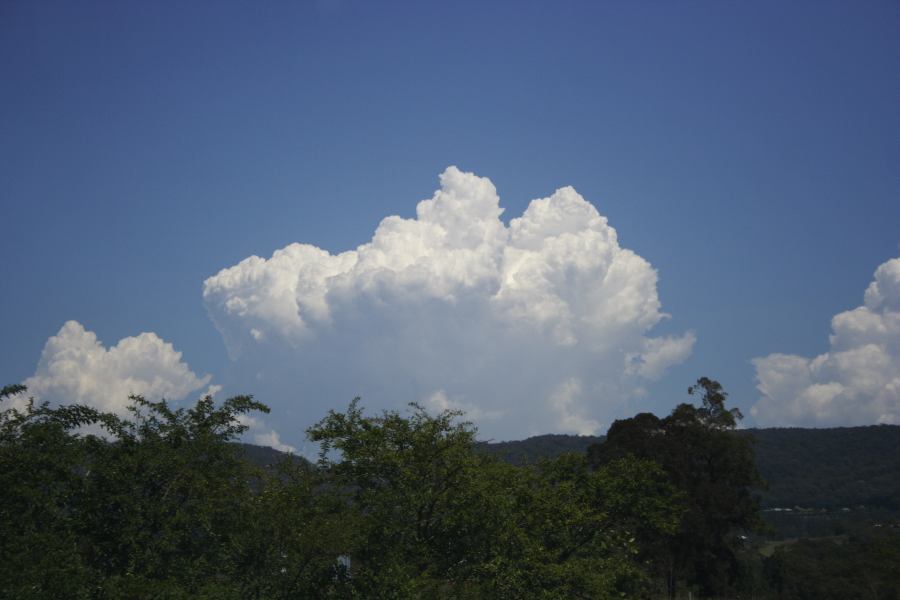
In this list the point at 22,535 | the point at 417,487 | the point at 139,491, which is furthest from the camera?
the point at 417,487

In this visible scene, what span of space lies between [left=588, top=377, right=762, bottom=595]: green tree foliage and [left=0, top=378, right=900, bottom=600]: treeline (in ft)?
71.4

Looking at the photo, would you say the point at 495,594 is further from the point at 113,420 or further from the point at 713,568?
the point at 713,568

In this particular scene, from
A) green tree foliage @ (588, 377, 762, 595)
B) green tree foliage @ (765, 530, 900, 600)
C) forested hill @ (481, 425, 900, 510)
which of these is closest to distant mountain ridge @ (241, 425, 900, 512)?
forested hill @ (481, 425, 900, 510)

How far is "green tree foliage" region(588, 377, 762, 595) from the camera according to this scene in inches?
1816

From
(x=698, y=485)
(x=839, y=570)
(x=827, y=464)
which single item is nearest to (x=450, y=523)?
(x=698, y=485)

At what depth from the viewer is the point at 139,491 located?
18328 mm

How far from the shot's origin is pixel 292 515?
62.2 ft

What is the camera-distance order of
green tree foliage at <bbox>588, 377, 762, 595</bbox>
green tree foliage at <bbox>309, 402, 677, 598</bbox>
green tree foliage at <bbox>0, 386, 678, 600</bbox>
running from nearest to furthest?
green tree foliage at <bbox>0, 386, 678, 600</bbox>, green tree foliage at <bbox>309, 402, 677, 598</bbox>, green tree foliage at <bbox>588, 377, 762, 595</bbox>

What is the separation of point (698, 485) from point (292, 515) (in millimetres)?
35677

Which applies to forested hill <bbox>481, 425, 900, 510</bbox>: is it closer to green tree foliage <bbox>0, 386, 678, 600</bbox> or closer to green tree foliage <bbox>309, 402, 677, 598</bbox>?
green tree foliage <bbox>309, 402, 677, 598</bbox>

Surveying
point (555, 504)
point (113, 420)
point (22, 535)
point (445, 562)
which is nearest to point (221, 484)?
point (113, 420)

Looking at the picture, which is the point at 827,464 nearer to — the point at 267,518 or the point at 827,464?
the point at 827,464

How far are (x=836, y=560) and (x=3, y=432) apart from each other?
65.2 meters

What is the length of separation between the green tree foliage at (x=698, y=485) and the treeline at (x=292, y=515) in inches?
857
